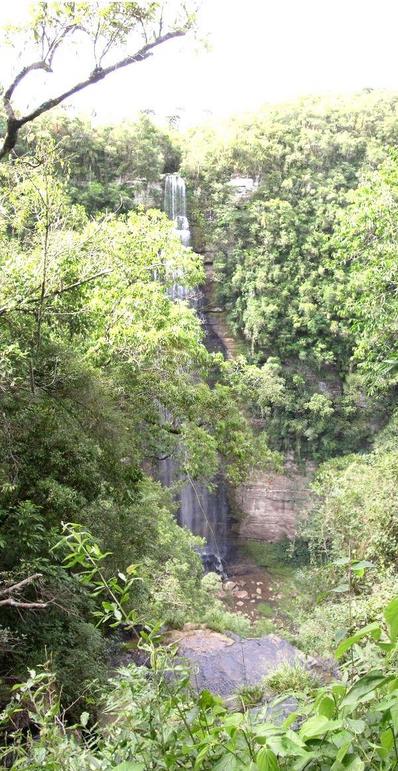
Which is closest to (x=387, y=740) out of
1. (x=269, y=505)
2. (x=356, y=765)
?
(x=356, y=765)

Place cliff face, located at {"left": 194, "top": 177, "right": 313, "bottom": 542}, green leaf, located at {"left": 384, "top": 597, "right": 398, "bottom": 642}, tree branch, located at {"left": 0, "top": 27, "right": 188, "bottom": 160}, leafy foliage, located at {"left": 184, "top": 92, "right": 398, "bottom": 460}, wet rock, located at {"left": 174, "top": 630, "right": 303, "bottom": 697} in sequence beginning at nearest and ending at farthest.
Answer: green leaf, located at {"left": 384, "top": 597, "right": 398, "bottom": 642}
tree branch, located at {"left": 0, "top": 27, "right": 188, "bottom": 160}
wet rock, located at {"left": 174, "top": 630, "right": 303, "bottom": 697}
cliff face, located at {"left": 194, "top": 177, "right": 313, "bottom": 542}
leafy foliage, located at {"left": 184, "top": 92, "right": 398, "bottom": 460}

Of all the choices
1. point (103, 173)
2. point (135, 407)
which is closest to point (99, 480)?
point (135, 407)

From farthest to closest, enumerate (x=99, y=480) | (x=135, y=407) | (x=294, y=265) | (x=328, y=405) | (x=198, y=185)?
1. (x=198, y=185)
2. (x=294, y=265)
3. (x=328, y=405)
4. (x=135, y=407)
5. (x=99, y=480)

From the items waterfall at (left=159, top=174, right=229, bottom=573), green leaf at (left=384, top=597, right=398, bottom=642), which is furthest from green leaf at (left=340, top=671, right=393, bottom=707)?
waterfall at (left=159, top=174, right=229, bottom=573)

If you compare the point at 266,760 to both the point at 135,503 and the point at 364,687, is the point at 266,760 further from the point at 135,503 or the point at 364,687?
the point at 135,503

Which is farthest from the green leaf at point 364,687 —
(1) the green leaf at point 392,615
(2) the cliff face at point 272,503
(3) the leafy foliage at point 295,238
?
(2) the cliff face at point 272,503

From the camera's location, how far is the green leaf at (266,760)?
0.84 metres

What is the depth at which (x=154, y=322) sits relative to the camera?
8227mm

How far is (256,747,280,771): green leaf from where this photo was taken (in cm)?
84

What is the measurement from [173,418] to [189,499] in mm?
12353

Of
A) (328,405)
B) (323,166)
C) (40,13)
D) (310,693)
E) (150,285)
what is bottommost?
(328,405)

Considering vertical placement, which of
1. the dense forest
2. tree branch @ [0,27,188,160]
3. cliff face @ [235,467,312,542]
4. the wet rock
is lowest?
cliff face @ [235,467,312,542]

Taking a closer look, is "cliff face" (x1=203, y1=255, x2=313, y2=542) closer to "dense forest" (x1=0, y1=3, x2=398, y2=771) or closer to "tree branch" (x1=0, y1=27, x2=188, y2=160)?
"dense forest" (x1=0, y1=3, x2=398, y2=771)

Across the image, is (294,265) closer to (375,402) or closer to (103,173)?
(375,402)
